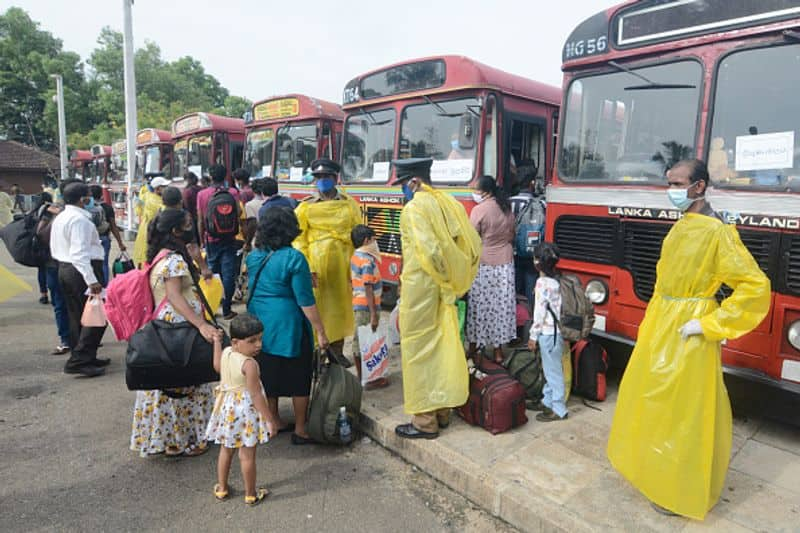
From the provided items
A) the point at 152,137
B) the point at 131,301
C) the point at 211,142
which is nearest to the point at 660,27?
the point at 131,301

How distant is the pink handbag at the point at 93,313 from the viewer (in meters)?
4.71

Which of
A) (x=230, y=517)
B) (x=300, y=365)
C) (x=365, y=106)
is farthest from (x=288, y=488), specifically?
(x=365, y=106)

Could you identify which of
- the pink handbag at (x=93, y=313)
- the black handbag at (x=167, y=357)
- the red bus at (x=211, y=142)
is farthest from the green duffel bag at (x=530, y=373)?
the red bus at (x=211, y=142)

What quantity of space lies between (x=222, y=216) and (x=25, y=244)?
2.10 meters

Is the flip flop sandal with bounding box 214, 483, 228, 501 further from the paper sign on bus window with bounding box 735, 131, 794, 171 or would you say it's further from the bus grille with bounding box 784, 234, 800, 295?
the paper sign on bus window with bounding box 735, 131, 794, 171

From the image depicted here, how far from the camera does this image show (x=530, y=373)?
4191 mm

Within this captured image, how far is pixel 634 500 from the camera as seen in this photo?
287 cm

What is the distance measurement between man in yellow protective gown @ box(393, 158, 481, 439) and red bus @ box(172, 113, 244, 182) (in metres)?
8.12

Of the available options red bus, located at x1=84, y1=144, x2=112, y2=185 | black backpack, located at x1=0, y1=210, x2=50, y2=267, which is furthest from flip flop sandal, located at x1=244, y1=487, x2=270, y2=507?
red bus, located at x1=84, y1=144, x2=112, y2=185

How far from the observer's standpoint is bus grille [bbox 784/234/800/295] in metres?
3.22

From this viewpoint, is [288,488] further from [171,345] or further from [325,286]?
[325,286]

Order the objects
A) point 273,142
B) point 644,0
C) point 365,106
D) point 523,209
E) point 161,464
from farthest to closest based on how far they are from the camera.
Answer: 1. point 273,142
2. point 365,106
3. point 523,209
4. point 644,0
5. point 161,464

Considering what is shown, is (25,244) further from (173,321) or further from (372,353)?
(372,353)

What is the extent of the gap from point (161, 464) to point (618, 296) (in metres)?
3.56
